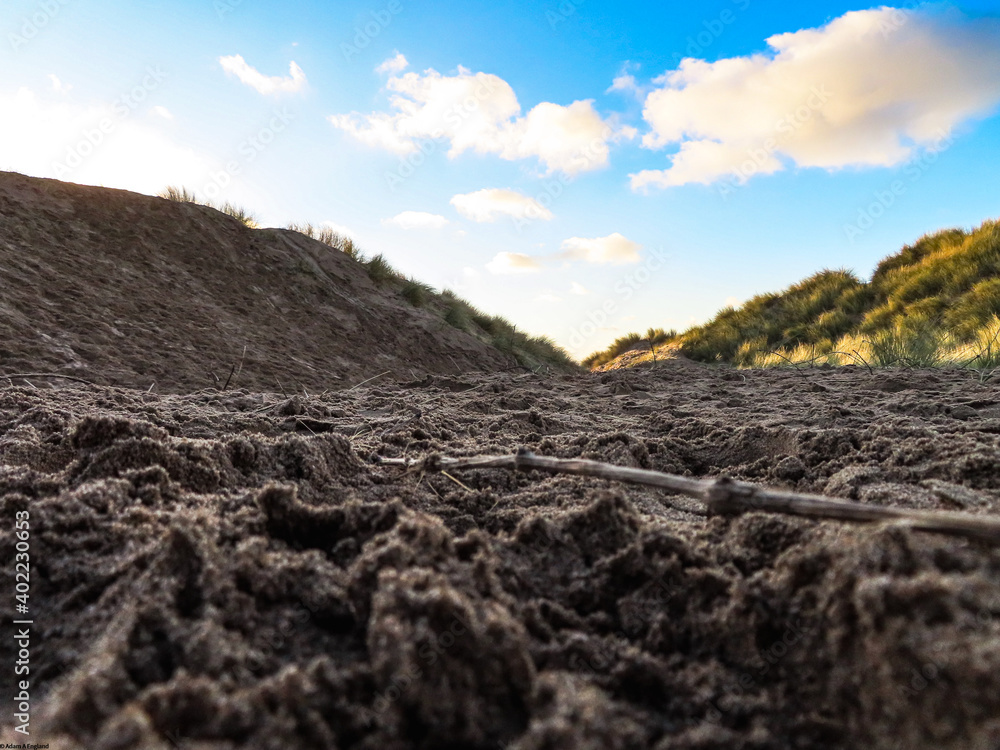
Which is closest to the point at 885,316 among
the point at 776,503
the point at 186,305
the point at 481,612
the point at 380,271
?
the point at 380,271

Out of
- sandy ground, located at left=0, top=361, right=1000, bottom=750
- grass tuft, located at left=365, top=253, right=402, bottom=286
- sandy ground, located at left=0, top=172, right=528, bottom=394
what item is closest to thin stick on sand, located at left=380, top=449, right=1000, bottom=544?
sandy ground, located at left=0, top=361, right=1000, bottom=750

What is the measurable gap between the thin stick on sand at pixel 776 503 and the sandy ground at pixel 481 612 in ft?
0.13

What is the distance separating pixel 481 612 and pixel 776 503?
0.61 metres

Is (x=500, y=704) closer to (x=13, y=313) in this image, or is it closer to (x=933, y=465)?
(x=933, y=465)

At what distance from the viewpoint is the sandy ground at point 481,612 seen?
2.52ft

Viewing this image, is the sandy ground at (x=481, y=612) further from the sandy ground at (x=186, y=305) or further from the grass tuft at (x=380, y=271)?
the grass tuft at (x=380, y=271)

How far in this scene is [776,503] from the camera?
1.14 metres

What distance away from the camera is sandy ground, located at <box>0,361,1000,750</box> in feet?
2.52

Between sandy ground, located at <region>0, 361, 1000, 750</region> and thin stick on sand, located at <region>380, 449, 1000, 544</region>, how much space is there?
4 cm

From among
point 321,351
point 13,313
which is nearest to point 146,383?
point 13,313

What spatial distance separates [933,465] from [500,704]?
5.35ft

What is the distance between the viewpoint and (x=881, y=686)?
2.56ft

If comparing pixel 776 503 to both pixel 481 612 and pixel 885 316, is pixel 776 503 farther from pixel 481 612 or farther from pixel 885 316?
pixel 885 316

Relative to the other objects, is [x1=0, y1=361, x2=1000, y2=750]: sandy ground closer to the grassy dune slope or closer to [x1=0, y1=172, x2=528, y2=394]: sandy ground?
[x1=0, y1=172, x2=528, y2=394]: sandy ground
